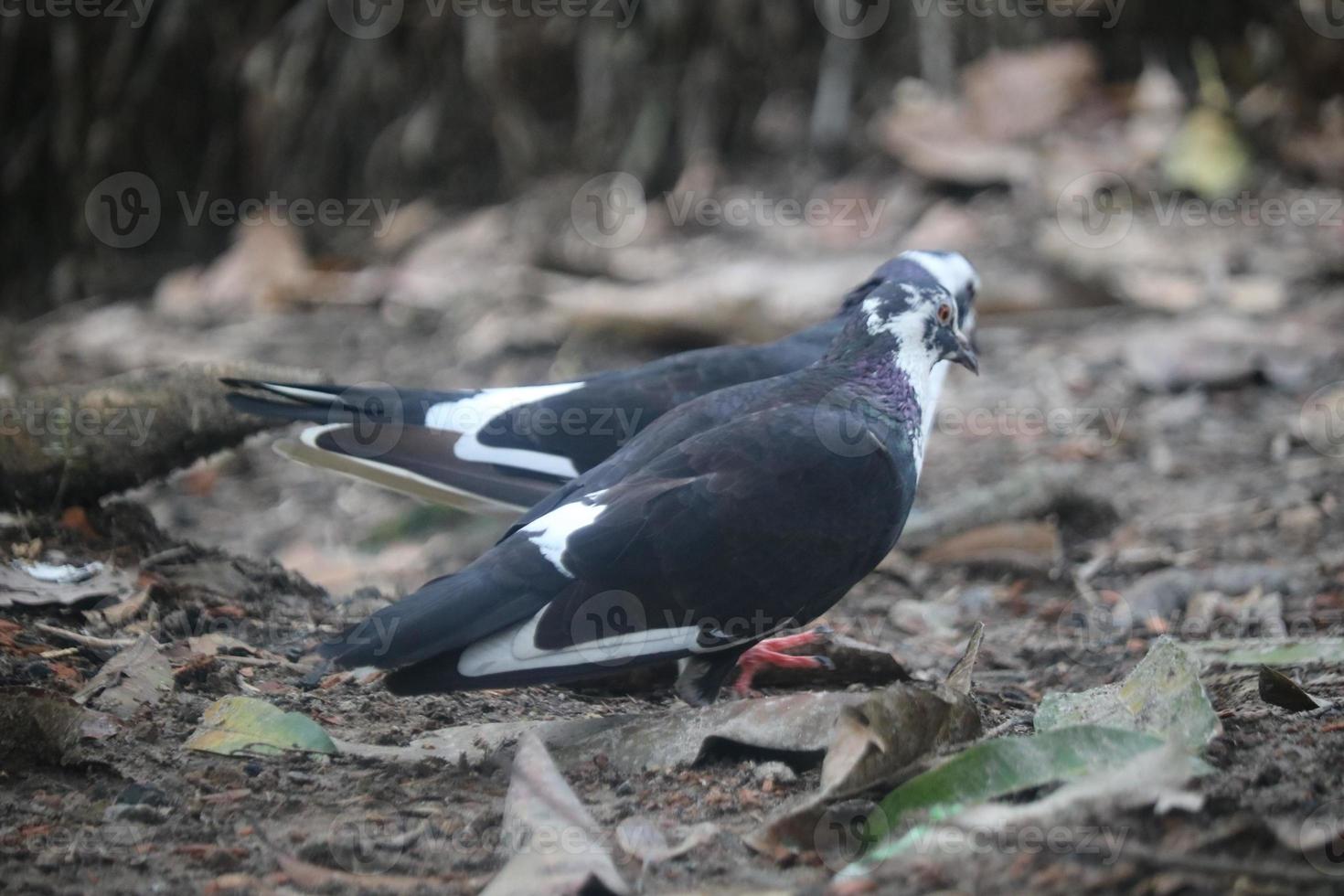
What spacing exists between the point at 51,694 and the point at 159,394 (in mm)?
1199

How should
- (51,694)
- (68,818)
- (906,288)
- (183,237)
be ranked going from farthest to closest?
(183,237) → (906,288) → (51,694) → (68,818)

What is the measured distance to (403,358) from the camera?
243 inches

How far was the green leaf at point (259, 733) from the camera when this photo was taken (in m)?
2.45

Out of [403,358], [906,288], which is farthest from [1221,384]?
[403,358]

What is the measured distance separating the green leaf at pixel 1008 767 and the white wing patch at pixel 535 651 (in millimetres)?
629

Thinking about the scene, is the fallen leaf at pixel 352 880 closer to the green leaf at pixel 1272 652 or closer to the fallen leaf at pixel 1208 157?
the green leaf at pixel 1272 652

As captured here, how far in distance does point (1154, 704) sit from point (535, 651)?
1042 millimetres

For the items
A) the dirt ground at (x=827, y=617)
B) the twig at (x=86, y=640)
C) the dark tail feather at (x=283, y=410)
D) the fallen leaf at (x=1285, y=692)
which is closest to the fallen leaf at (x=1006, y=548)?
the dirt ground at (x=827, y=617)

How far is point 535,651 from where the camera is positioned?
2516 mm

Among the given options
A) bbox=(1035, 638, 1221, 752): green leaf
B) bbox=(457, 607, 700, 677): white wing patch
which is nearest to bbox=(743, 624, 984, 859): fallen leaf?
bbox=(1035, 638, 1221, 752): green leaf

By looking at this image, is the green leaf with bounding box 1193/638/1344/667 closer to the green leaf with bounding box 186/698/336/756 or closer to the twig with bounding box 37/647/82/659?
the green leaf with bounding box 186/698/336/756

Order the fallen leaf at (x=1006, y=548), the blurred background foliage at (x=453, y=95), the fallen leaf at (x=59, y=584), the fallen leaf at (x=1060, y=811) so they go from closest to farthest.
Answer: the fallen leaf at (x=1060, y=811) → the fallen leaf at (x=59, y=584) → the fallen leaf at (x=1006, y=548) → the blurred background foliage at (x=453, y=95)

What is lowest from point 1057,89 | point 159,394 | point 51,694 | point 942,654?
point 942,654

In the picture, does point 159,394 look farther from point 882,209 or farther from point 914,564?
point 882,209
